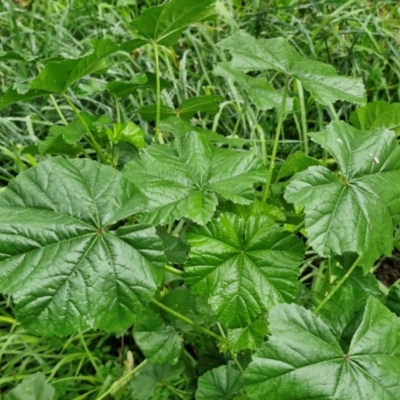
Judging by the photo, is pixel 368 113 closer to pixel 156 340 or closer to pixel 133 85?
pixel 133 85

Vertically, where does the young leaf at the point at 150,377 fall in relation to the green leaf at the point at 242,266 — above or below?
below

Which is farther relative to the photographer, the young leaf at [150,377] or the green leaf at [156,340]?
the young leaf at [150,377]

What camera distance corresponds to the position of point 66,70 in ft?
2.80

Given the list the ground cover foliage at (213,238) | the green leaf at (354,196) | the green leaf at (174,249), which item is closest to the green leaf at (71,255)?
the ground cover foliage at (213,238)

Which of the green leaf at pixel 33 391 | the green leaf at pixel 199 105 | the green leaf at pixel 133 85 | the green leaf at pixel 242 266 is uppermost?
the green leaf at pixel 133 85

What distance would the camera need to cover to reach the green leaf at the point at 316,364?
694 mm

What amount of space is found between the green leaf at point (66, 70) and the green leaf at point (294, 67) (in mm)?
218

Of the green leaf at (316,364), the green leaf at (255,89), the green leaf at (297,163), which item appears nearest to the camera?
the green leaf at (316,364)

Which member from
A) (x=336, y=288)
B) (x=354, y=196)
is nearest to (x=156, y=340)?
(x=336, y=288)

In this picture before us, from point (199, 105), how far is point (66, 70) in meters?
0.39

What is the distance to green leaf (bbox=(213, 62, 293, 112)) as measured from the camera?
104cm

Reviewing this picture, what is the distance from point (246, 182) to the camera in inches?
31.6

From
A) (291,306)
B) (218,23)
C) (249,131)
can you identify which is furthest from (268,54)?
(218,23)

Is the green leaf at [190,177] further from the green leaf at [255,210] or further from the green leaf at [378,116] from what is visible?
the green leaf at [378,116]
